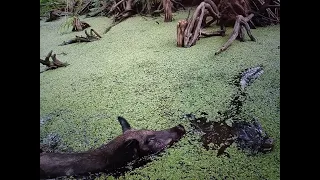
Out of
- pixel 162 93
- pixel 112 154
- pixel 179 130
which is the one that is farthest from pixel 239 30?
pixel 112 154

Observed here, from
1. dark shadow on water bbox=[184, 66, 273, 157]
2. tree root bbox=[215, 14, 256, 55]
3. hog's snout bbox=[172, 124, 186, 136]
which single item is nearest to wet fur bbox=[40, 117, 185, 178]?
hog's snout bbox=[172, 124, 186, 136]

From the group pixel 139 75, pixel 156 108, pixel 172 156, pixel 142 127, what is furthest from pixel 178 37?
pixel 172 156

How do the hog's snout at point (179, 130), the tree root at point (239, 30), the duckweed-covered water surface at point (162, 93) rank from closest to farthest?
1. the duckweed-covered water surface at point (162, 93)
2. the hog's snout at point (179, 130)
3. the tree root at point (239, 30)

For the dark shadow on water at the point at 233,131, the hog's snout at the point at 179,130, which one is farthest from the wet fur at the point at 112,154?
the dark shadow on water at the point at 233,131

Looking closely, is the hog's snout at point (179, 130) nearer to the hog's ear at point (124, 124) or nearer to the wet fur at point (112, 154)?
the wet fur at point (112, 154)

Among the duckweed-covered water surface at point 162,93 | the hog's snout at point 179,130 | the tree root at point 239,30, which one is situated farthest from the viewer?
the tree root at point 239,30

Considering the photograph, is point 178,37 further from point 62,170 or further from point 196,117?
point 62,170

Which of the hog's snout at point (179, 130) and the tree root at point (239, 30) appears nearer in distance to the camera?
the hog's snout at point (179, 130)

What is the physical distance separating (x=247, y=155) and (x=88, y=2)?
1407 mm

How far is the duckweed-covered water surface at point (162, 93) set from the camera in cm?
111

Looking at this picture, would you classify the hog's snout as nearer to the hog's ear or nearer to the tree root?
the hog's ear

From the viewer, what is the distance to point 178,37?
5.59 ft

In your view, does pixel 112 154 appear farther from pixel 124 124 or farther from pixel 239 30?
pixel 239 30

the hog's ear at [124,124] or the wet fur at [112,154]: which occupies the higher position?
the hog's ear at [124,124]
